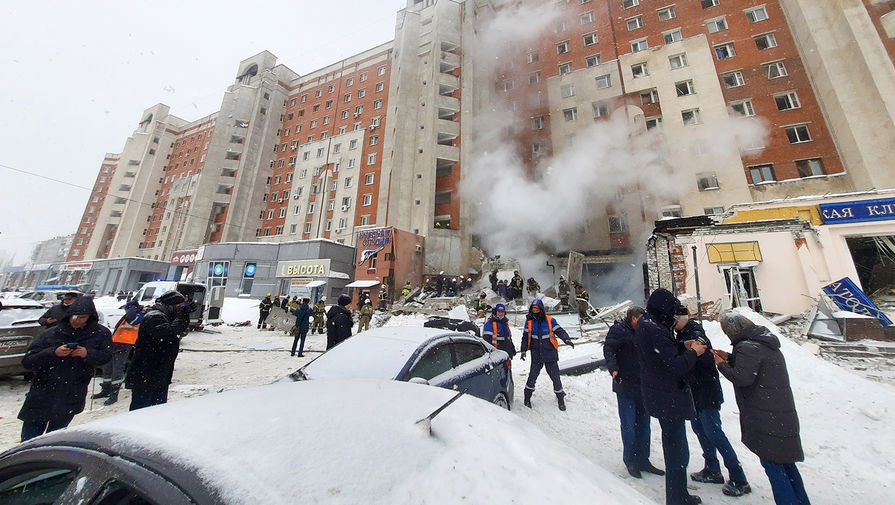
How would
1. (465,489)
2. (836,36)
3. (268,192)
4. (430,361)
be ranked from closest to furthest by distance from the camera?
1. (465,489)
2. (430,361)
3. (836,36)
4. (268,192)

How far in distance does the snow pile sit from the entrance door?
566 inches

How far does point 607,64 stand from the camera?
25.6 m

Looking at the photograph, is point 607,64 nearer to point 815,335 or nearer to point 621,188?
point 621,188

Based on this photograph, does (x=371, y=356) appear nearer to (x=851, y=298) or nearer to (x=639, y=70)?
(x=851, y=298)

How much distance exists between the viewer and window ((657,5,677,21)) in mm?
24375

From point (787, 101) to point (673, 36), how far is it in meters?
9.00

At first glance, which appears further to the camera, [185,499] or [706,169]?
[706,169]

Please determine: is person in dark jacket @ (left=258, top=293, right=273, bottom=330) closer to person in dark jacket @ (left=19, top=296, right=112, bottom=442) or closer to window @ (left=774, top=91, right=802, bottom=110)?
person in dark jacket @ (left=19, top=296, right=112, bottom=442)

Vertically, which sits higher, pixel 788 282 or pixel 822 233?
pixel 822 233

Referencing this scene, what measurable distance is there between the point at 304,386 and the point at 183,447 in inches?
23.4

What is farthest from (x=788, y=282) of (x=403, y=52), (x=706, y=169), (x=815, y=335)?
(x=403, y=52)

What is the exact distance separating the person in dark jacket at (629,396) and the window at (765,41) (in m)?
29.3

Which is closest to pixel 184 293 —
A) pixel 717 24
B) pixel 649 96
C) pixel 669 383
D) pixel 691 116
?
pixel 669 383

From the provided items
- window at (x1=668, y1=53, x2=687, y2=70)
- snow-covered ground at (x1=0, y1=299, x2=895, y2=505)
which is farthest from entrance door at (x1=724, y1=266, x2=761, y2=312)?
window at (x1=668, y1=53, x2=687, y2=70)
